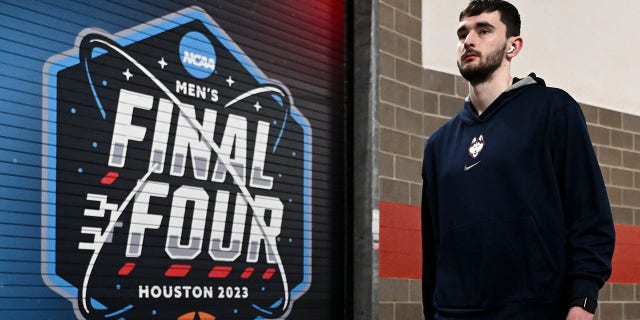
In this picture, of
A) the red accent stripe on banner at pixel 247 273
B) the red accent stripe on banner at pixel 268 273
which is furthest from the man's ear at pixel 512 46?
the red accent stripe on banner at pixel 268 273

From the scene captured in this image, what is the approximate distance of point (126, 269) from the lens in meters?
5.29

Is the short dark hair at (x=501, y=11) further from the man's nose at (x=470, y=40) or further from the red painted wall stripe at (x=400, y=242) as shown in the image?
the red painted wall stripe at (x=400, y=242)

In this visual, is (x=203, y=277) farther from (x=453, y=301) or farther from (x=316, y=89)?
(x=453, y=301)

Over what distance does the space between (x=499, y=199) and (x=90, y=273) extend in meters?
3.05

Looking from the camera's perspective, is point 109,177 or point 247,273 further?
point 247,273

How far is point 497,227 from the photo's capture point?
110 inches

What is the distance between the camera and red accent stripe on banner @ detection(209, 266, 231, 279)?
5.83m

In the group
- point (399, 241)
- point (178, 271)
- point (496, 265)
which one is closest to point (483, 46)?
point (496, 265)

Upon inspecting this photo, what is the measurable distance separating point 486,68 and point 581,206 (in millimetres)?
562

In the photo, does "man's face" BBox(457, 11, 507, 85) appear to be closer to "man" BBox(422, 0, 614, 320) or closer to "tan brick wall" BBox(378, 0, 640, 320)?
"man" BBox(422, 0, 614, 320)

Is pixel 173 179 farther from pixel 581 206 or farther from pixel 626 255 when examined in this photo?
pixel 626 255

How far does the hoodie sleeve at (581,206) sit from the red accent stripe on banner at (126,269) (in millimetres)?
3252

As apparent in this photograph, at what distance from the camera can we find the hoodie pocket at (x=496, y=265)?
107 inches

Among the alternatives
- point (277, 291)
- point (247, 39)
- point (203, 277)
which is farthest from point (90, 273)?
point (247, 39)
